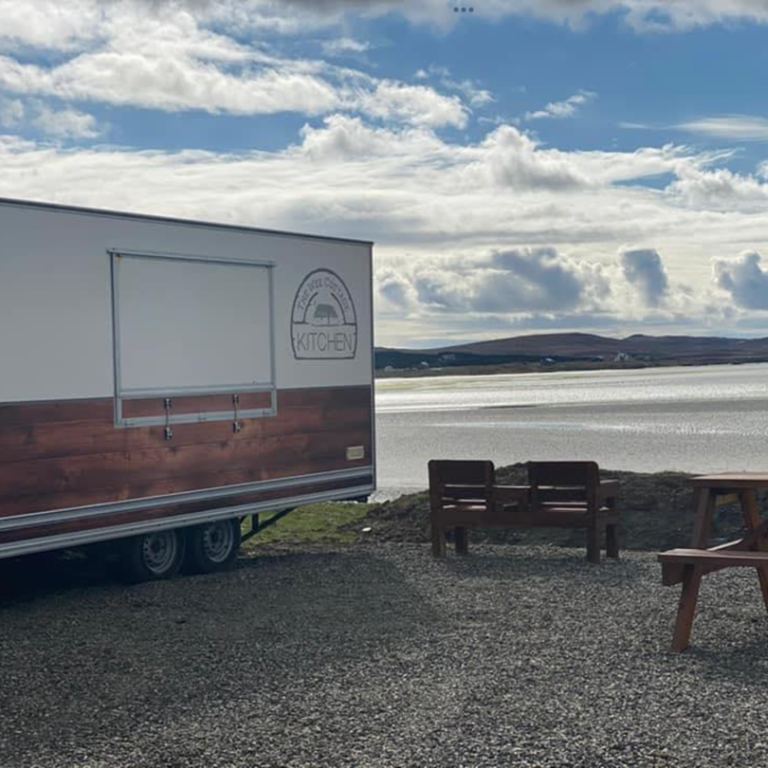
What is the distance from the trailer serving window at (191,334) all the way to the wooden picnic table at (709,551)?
4399 mm

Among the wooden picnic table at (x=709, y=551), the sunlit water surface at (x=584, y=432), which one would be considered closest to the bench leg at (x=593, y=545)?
the wooden picnic table at (x=709, y=551)

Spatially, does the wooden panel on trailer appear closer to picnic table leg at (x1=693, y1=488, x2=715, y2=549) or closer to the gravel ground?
the gravel ground

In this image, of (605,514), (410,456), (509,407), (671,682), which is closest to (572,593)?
(605,514)

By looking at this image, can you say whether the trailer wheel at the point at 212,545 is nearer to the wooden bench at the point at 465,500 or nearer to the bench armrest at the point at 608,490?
the wooden bench at the point at 465,500

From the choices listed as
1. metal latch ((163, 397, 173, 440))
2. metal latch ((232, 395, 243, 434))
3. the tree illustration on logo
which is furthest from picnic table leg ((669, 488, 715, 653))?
the tree illustration on logo

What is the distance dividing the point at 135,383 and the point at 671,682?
5363 mm

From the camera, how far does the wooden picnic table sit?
324 inches

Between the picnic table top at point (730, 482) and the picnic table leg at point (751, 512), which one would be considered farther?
the picnic table leg at point (751, 512)

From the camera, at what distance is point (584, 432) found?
4088 centimetres

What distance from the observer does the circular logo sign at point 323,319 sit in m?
12.8

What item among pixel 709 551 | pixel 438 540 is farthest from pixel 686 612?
pixel 438 540

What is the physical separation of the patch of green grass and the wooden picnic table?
5.52 meters

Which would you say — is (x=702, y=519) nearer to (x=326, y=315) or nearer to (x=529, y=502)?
(x=529, y=502)

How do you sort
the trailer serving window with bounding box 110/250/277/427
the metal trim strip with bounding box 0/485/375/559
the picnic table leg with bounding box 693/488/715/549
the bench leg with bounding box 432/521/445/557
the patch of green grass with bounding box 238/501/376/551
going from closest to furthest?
the picnic table leg with bounding box 693/488/715/549
the metal trim strip with bounding box 0/485/375/559
the trailer serving window with bounding box 110/250/277/427
the bench leg with bounding box 432/521/445/557
the patch of green grass with bounding box 238/501/376/551
